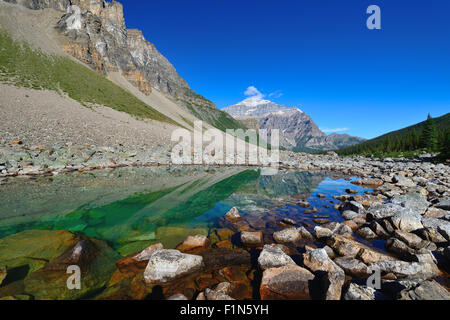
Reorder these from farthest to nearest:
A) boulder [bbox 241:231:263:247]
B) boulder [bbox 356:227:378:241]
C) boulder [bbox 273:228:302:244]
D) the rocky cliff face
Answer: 1. the rocky cliff face
2. boulder [bbox 356:227:378:241]
3. boulder [bbox 273:228:302:244]
4. boulder [bbox 241:231:263:247]

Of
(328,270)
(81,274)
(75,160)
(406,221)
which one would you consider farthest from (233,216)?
(75,160)

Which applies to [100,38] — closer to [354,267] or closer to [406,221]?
[354,267]

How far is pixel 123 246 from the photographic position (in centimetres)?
628

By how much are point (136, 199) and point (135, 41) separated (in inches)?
8052

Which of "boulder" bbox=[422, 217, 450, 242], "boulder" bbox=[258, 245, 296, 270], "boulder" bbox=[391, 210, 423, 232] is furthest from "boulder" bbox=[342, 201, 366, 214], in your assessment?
"boulder" bbox=[258, 245, 296, 270]

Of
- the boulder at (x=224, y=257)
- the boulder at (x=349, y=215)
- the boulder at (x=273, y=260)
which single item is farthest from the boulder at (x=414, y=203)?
the boulder at (x=224, y=257)

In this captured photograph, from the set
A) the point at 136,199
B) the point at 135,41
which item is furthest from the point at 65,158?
the point at 135,41

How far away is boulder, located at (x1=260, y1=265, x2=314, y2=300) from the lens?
432 cm

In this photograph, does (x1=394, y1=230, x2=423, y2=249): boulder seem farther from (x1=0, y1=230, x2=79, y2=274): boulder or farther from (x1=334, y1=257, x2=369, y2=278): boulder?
(x1=0, y1=230, x2=79, y2=274): boulder

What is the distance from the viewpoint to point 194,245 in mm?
6355

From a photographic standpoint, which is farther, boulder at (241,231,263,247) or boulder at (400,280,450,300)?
boulder at (241,231,263,247)

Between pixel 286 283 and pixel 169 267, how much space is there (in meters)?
2.96

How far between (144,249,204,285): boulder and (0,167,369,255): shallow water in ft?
5.12
